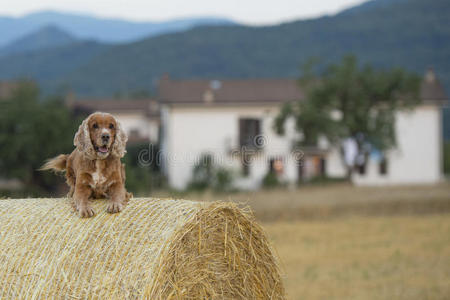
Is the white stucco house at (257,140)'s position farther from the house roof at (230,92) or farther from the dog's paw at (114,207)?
the dog's paw at (114,207)

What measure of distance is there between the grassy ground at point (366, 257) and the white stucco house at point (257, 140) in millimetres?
18409

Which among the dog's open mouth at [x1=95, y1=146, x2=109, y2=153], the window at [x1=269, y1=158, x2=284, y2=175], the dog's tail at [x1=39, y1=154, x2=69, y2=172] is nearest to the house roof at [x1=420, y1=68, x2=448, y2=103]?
the window at [x1=269, y1=158, x2=284, y2=175]

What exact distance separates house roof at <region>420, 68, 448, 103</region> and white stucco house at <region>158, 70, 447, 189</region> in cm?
7

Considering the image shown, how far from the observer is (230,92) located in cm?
4241

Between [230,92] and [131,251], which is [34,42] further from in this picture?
[131,251]

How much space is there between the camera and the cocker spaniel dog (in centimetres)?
530

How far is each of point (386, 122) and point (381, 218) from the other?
15367mm

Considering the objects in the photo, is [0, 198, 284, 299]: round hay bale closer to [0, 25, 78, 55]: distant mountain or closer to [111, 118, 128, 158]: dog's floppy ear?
[111, 118, 128, 158]: dog's floppy ear

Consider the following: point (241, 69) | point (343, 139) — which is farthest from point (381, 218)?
point (241, 69)

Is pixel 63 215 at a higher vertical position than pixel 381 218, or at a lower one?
higher

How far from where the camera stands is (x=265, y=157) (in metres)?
41.2

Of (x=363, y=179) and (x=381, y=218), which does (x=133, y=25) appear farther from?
(x=381, y=218)

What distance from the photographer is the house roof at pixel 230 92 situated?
40.9 meters

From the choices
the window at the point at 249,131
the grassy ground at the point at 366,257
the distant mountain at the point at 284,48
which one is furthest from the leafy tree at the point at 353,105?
the distant mountain at the point at 284,48
